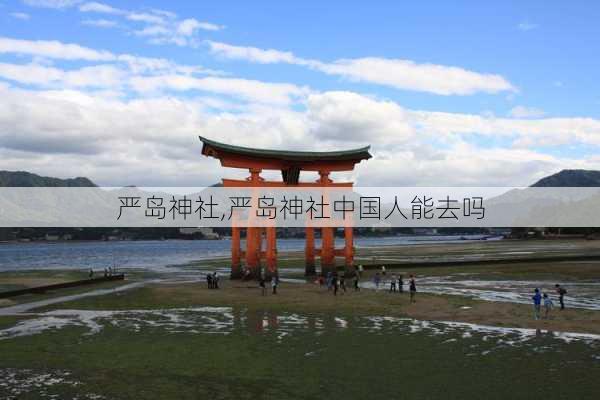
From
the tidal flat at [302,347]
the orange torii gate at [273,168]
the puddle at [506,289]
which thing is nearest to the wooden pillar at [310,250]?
the orange torii gate at [273,168]

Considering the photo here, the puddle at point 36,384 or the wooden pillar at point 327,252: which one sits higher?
the wooden pillar at point 327,252

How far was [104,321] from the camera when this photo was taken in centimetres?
2545

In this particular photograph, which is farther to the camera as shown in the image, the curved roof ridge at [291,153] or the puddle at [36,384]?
the curved roof ridge at [291,153]

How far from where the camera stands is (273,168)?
44500 millimetres

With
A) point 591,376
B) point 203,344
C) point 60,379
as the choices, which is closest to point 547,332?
point 591,376

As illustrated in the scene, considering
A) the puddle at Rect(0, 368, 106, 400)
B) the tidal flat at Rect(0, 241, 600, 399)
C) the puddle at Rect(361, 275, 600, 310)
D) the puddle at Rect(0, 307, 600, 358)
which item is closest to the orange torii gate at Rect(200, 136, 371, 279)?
the puddle at Rect(361, 275, 600, 310)

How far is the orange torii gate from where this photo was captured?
4197cm

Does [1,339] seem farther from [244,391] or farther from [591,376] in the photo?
[591,376]

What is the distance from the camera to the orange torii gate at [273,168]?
A: 41969 mm

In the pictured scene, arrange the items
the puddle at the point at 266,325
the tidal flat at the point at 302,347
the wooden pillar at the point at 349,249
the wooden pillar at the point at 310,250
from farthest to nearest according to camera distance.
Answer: the wooden pillar at the point at 310,250 → the wooden pillar at the point at 349,249 → the puddle at the point at 266,325 → the tidal flat at the point at 302,347

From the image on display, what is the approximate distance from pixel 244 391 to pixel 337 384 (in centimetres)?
247

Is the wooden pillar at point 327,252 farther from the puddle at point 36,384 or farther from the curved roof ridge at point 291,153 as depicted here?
the puddle at point 36,384

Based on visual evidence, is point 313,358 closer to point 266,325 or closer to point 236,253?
point 266,325

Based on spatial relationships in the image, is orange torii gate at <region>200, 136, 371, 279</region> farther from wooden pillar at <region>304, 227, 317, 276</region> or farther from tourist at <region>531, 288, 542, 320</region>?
tourist at <region>531, 288, 542, 320</region>
